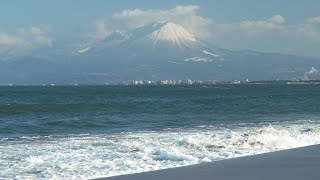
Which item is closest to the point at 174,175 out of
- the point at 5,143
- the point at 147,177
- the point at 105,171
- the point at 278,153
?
the point at 147,177

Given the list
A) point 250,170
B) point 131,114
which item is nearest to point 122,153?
point 250,170

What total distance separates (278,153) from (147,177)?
233 inches

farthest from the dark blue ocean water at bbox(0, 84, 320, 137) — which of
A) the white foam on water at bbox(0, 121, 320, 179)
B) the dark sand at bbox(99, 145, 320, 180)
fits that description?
the dark sand at bbox(99, 145, 320, 180)

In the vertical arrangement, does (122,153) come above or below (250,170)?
below

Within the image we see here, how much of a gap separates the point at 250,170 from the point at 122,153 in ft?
18.6

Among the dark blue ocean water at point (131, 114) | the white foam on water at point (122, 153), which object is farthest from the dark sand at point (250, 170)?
the dark blue ocean water at point (131, 114)

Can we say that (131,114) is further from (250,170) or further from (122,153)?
(250,170)

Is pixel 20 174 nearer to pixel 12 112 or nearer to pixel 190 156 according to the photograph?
pixel 190 156

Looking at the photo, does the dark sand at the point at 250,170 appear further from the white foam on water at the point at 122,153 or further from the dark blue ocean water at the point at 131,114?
the dark blue ocean water at the point at 131,114

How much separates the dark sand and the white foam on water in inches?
31.3

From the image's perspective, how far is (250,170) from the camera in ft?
46.0

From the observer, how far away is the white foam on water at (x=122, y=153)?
589 inches

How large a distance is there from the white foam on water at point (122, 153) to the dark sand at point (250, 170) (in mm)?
794

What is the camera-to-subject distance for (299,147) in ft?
64.9
